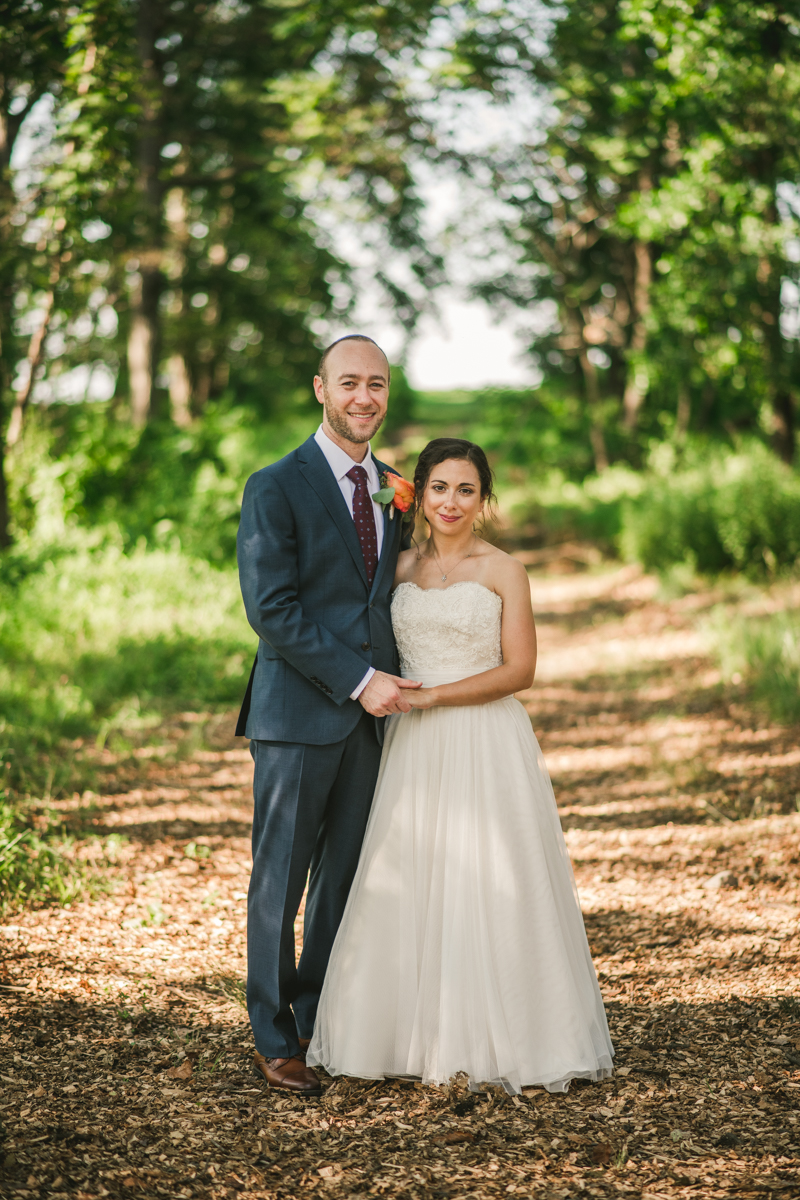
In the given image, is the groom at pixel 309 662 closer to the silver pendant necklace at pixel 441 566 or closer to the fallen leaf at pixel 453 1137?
the silver pendant necklace at pixel 441 566

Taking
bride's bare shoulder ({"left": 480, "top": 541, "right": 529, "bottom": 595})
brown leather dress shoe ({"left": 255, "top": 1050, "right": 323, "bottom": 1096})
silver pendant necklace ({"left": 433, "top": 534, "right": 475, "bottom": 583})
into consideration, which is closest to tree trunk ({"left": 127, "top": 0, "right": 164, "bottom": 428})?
silver pendant necklace ({"left": 433, "top": 534, "right": 475, "bottom": 583})

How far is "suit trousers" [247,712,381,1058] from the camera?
10.3 ft

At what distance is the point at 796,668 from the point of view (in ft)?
23.8

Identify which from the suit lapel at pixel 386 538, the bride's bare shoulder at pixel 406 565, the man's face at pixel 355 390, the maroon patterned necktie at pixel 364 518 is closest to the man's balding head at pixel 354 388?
the man's face at pixel 355 390

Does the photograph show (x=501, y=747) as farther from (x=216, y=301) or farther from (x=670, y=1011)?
(x=216, y=301)

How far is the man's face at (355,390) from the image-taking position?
10.5 feet

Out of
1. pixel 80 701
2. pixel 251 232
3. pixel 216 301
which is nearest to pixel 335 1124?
pixel 80 701

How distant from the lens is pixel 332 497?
10.5 ft

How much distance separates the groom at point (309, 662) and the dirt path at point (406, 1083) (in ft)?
1.20

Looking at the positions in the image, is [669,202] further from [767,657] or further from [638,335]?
[767,657]

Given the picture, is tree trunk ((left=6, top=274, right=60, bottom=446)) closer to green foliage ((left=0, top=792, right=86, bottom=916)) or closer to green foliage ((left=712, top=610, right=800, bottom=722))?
green foliage ((left=0, top=792, right=86, bottom=916))

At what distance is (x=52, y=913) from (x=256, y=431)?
16.7 metres

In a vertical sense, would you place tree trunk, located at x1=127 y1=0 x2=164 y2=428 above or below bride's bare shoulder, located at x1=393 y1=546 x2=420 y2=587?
above

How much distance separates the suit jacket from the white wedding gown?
0.74 ft
